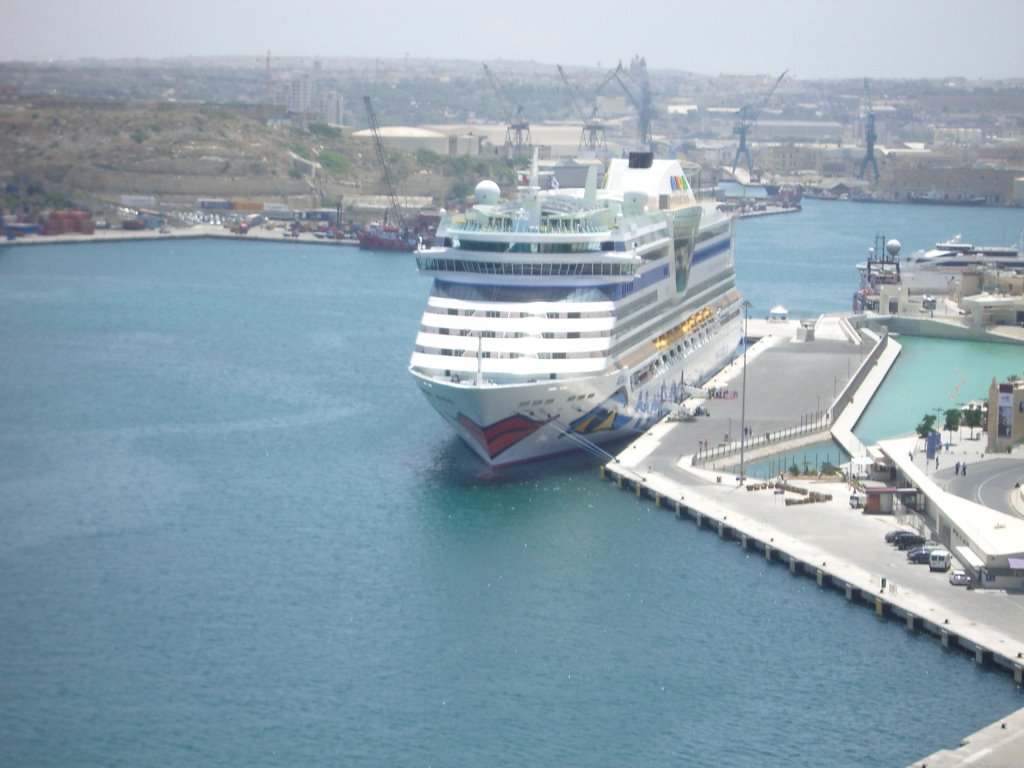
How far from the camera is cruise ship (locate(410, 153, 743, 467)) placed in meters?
33.3

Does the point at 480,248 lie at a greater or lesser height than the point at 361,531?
greater

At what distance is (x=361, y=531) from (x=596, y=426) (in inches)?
224

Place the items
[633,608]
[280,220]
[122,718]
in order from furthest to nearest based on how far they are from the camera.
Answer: [280,220] → [633,608] → [122,718]

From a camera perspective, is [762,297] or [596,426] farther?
[762,297]

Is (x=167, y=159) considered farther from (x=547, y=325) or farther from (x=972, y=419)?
(x=972, y=419)

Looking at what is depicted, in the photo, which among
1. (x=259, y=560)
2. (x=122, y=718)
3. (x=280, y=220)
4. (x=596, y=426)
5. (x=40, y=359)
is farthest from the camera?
(x=280, y=220)

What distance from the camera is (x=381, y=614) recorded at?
2673 centimetres

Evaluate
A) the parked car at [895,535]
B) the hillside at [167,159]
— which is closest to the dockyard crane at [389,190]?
the hillside at [167,159]

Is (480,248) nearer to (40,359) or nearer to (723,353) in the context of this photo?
(723,353)

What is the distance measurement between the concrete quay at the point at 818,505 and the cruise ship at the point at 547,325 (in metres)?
1.08

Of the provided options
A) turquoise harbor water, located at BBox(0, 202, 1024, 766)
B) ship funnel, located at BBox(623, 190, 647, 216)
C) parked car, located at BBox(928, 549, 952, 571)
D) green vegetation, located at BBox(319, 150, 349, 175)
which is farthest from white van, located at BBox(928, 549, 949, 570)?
green vegetation, located at BBox(319, 150, 349, 175)

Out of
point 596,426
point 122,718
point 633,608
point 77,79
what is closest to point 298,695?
point 122,718

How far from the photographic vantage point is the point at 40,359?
48.6m

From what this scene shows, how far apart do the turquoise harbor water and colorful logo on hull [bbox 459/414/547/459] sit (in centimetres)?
51
